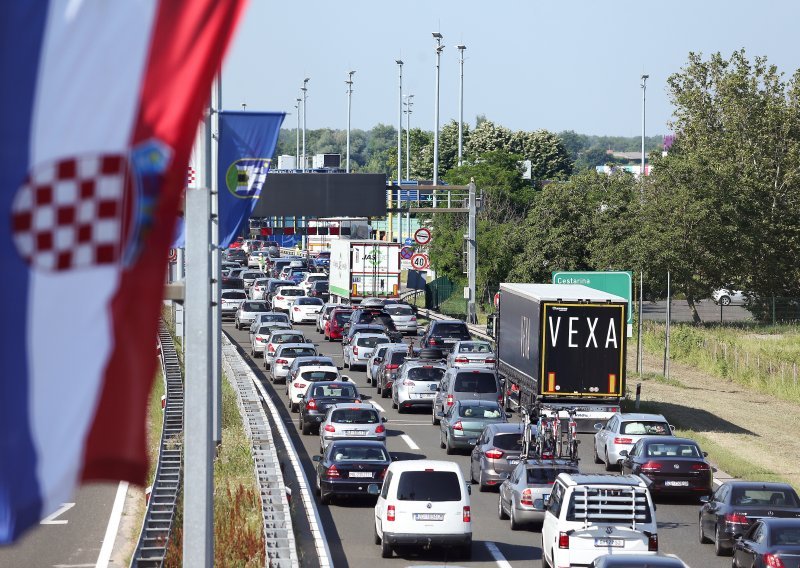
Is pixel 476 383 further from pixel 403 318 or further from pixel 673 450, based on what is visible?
pixel 403 318

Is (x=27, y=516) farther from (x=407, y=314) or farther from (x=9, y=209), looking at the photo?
(x=407, y=314)

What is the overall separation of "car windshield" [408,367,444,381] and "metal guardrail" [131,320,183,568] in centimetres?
756

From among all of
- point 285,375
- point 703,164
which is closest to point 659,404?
point 285,375

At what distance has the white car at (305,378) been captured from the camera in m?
42.9

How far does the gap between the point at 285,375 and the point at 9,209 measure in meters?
44.9

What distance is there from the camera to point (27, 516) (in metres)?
5.25

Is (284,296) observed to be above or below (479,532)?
above

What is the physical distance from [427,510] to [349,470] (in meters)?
5.09

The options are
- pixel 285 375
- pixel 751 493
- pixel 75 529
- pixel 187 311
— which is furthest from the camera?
pixel 285 375

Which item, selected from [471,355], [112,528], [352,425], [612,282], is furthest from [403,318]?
[112,528]

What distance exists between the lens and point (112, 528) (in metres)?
28.5

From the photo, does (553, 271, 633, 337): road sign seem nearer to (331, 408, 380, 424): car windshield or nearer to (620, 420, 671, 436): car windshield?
(620, 420, 671, 436): car windshield

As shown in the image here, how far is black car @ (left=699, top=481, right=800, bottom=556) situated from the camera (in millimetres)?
24594

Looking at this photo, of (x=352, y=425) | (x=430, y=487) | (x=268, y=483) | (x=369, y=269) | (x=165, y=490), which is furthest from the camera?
(x=369, y=269)
